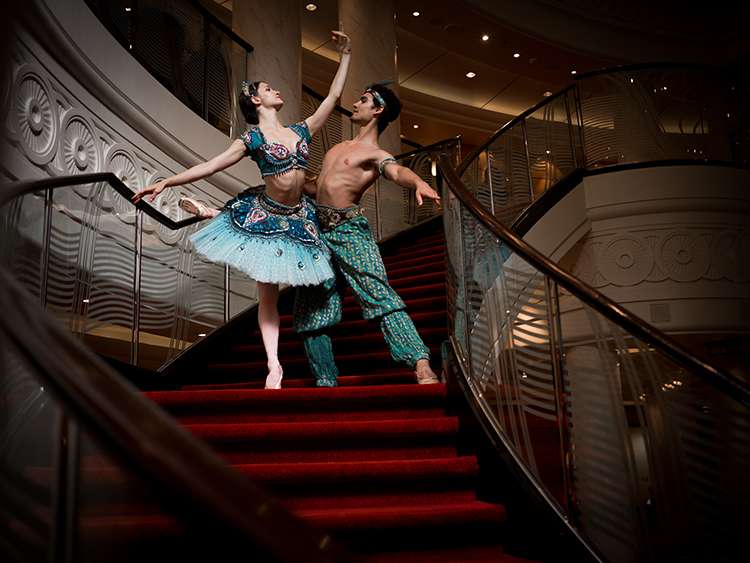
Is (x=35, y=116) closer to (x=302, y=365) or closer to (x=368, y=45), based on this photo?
(x=302, y=365)

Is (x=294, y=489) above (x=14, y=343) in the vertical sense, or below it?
below

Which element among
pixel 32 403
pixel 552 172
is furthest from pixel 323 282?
pixel 552 172

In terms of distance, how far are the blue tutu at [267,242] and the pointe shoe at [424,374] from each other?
643 mm

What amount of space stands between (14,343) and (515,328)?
7.05 ft

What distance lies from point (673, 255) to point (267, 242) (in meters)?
5.31

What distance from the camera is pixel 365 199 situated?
8.81 metres

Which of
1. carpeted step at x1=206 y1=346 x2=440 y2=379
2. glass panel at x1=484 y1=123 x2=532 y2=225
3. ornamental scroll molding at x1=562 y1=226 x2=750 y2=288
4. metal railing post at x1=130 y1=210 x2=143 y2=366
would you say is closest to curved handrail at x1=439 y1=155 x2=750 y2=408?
carpeted step at x1=206 y1=346 x2=440 y2=379

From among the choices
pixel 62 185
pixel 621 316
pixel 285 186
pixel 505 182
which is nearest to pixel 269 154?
pixel 285 186

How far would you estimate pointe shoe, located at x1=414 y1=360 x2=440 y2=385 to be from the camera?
3451 mm

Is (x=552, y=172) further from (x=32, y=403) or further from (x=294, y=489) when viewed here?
(x=32, y=403)

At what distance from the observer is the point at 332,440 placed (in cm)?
286

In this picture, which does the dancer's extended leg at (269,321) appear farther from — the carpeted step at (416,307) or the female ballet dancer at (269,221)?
the carpeted step at (416,307)

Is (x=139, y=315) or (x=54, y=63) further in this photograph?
(x=54, y=63)

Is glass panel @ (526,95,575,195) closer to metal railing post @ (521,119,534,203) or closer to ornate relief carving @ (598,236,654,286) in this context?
metal railing post @ (521,119,534,203)
